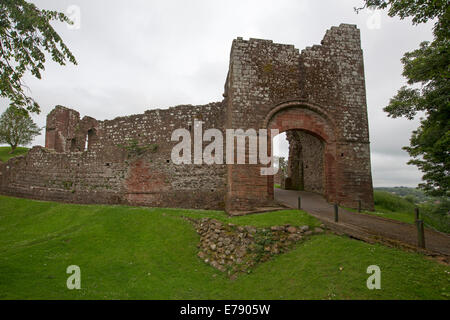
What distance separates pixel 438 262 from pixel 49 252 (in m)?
10.5

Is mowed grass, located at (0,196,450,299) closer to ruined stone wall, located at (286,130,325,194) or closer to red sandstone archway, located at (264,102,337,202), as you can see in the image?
red sandstone archway, located at (264,102,337,202)

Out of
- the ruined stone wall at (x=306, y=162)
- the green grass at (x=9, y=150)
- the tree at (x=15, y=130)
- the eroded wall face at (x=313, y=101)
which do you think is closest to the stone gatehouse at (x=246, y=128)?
the eroded wall face at (x=313, y=101)

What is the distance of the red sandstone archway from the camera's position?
12.1m

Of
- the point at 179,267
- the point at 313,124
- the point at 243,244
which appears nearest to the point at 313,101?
the point at 313,124

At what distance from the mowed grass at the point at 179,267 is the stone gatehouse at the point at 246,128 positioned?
3.59 m

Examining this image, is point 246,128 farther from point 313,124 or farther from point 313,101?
point 313,101

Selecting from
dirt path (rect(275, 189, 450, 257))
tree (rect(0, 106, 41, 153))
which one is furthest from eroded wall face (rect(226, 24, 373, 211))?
tree (rect(0, 106, 41, 153))

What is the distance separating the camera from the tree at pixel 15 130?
26484mm

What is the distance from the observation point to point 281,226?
8.24 meters

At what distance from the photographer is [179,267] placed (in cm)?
729

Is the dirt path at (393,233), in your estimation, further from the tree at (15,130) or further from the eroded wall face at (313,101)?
the tree at (15,130)

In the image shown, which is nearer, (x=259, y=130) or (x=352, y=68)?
(x=259, y=130)
